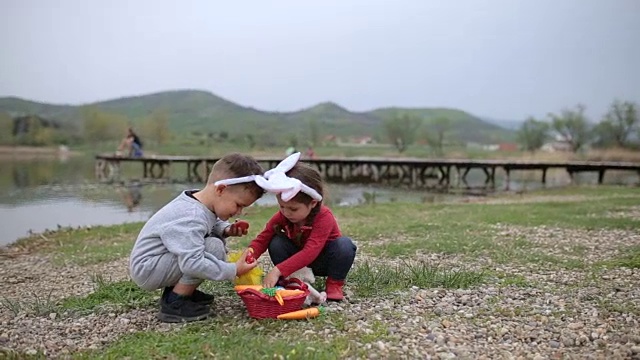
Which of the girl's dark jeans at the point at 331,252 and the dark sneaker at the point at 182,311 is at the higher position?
the girl's dark jeans at the point at 331,252

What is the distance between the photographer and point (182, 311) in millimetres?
4285

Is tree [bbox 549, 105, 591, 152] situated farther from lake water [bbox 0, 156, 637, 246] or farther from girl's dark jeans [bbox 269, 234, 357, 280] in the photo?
girl's dark jeans [bbox 269, 234, 357, 280]

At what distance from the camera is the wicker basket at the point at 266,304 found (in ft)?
13.8

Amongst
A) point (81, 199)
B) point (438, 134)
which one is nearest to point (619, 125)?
point (438, 134)

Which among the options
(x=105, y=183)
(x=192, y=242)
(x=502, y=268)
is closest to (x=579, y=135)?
(x=105, y=183)

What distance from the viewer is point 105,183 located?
28.0 m

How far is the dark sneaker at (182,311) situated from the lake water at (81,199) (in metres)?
5.40

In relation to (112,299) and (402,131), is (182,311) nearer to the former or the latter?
(112,299)

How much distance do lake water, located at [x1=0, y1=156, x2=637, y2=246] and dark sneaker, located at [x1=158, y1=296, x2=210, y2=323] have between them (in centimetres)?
540

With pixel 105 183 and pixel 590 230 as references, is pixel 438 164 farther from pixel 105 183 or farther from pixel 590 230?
pixel 590 230

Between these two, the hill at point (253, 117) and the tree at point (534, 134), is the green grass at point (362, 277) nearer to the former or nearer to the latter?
the tree at point (534, 134)

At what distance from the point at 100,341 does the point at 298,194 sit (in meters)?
1.72

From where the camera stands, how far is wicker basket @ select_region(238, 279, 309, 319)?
13.8ft

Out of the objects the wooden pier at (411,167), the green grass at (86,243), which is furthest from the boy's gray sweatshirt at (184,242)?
the wooden pier at (411,167)
